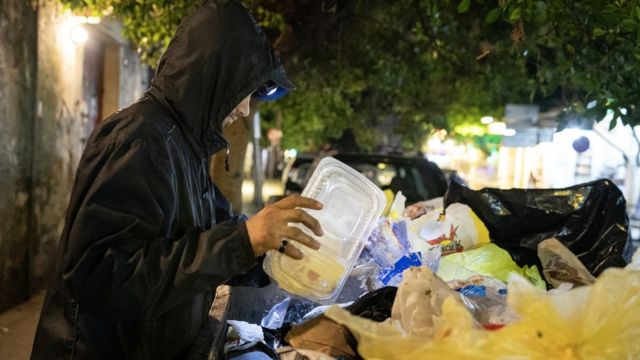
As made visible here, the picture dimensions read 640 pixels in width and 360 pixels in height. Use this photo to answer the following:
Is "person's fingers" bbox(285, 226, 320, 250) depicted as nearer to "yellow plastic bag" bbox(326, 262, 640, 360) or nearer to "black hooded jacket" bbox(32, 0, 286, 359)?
"black hooded jacket" bbox(32, 0, 286, 359)

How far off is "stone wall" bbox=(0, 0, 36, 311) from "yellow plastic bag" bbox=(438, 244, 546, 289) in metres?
4.43

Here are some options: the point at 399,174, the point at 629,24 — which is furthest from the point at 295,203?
the point at 399,174

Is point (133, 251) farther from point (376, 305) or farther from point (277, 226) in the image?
point (376, 305)

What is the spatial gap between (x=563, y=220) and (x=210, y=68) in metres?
2.13

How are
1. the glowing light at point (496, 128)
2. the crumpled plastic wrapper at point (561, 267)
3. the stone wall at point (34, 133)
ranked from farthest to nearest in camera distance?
the glowing light at point (496, 128)
the stone wall at point (34, 133)
the crumpled plastic wrapper at point (561, 267)

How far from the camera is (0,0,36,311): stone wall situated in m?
4.98

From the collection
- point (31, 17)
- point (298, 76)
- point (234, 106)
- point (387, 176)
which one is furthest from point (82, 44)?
point (234, 106)

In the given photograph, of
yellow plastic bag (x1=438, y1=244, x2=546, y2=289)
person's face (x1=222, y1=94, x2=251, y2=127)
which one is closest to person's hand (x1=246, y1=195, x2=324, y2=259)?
person's face (x1=222, y1=94, x2=251, y2=127)

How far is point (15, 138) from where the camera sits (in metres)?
5.20

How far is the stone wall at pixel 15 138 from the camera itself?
4.98 metres

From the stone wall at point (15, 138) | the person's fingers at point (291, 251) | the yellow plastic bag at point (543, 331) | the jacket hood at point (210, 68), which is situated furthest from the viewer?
the stone wall at point (15, 138)

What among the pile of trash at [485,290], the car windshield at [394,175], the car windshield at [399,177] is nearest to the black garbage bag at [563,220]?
the pile of trash at [485,290]

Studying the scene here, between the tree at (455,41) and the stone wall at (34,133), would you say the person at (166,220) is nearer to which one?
the tree at (455,41)

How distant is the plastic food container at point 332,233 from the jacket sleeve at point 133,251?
58cm
